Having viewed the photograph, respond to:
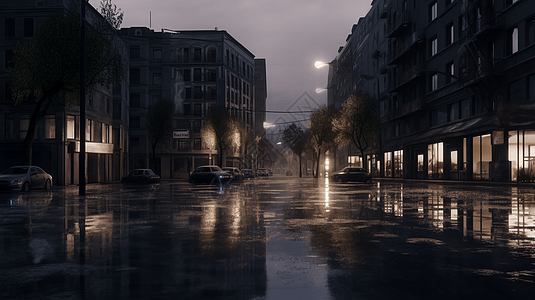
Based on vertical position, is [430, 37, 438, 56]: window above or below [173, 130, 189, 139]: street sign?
above

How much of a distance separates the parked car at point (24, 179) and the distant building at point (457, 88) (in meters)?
26.3

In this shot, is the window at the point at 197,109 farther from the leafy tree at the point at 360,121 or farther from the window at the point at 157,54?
the leafy tree at the point at 360,121

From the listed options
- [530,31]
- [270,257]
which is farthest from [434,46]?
[270,257]

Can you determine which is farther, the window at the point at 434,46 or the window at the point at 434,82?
the window at the point at 434,46

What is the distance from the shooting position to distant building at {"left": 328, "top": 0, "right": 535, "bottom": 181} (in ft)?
96.7

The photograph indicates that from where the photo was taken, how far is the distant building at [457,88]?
2947cm

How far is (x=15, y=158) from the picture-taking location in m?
39.5

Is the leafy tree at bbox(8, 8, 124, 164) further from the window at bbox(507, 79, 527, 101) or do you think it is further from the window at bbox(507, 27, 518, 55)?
the window at bbox(507, 27, 518, 55)

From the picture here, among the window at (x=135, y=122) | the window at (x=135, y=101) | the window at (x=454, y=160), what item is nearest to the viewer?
the window at (x=454, y=160)

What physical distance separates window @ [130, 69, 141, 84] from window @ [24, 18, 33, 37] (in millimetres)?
31221

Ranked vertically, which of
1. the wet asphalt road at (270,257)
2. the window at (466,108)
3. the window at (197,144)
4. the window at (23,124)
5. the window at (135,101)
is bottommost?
the wet asphalt road at (270,257)

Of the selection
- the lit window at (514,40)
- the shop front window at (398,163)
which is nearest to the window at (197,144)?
the shop front window at (398,163)

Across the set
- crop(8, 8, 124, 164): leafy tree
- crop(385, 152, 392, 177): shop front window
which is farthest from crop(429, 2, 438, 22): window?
crop(8, 8, 124, 164): leafy tree

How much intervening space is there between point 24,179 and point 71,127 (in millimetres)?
14736
